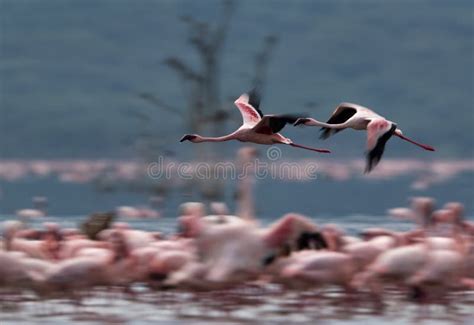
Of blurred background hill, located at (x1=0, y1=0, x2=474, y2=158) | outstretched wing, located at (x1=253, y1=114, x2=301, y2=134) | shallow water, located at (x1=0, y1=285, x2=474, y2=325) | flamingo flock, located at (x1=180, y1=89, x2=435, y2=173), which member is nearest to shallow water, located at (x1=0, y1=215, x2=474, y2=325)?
shallow water, located at (x1=0, y1=285, x2=474, y2=325)

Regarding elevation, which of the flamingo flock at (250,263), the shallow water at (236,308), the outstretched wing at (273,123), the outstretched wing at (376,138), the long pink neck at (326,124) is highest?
the long pink neck at (326,124)

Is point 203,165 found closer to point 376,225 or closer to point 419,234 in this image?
point 376,225

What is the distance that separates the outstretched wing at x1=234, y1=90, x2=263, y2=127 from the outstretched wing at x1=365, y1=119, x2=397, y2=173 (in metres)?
1.41

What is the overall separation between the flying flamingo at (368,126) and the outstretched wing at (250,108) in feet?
1.99

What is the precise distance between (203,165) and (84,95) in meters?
60.8

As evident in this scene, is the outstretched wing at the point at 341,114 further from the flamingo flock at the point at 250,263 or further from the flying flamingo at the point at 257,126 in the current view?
the flamingo flock at the point at 250,263

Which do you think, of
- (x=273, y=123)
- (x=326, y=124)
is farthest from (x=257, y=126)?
(x=326, y=124)

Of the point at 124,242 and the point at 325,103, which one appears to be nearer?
the point at 124,242

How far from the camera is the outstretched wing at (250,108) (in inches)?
524

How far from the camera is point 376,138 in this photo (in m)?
11.9

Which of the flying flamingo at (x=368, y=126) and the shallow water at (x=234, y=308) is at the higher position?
the flying flamingo at (x=368, y=126)

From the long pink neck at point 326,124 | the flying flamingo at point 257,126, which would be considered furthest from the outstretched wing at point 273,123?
the long pink neck at point 326,124

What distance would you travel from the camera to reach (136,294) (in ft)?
42.8

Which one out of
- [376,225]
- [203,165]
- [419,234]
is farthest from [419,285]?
[203,165]
